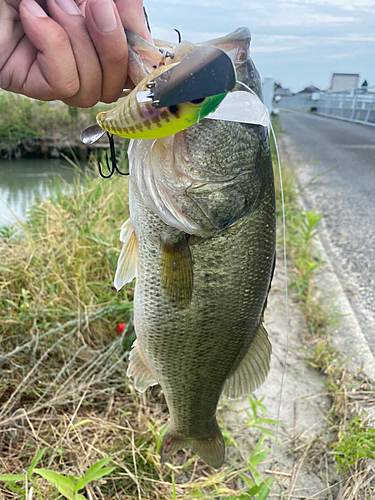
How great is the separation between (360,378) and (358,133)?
9.32 meters

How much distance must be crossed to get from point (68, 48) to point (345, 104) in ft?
42.9

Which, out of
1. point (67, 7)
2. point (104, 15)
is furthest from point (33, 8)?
point (104, 15)

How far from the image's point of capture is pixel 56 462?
2.31m

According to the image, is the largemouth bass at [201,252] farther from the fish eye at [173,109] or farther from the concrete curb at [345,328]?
the concrete curb at [345,328]

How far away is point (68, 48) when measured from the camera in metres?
1.15

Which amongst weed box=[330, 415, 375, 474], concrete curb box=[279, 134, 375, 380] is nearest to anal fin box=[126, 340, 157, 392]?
weed box=[330, 415, 375, 474]

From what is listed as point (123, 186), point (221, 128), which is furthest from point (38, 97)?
point (123, 186)

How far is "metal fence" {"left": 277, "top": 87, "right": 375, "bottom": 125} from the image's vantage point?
733 cm

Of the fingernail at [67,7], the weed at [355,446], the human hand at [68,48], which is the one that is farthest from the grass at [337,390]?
the fingernail at [67,7]

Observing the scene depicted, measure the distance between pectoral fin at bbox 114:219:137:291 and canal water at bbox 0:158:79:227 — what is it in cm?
671

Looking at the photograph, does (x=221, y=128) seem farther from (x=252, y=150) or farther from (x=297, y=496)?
(x=297, y=496)

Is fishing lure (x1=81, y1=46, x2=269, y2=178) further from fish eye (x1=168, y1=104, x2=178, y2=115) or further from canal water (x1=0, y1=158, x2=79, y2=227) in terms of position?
canal water (x1=0, y1=158, x2=79, y2=227)

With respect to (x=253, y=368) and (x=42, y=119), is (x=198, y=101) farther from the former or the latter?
(x=42, y=119)

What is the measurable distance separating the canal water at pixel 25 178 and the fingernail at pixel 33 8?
274 inches
